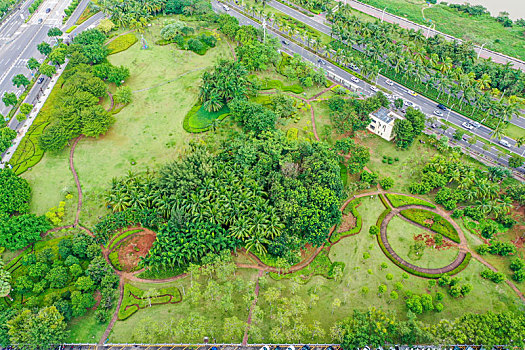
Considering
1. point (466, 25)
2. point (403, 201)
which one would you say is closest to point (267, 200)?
point (403, 201)

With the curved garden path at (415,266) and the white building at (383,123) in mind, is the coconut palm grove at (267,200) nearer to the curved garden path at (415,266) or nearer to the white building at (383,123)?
the curved garden path at (415,266)

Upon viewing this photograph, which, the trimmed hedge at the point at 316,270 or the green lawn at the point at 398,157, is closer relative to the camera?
the trimmed hedge at the point at 316,270

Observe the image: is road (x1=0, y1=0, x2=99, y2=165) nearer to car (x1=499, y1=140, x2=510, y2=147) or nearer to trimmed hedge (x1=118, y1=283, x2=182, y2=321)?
trimmed hedge (x1=118, y1=283, x2=182, y2=321)

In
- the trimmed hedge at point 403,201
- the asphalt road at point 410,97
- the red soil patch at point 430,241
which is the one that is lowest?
the red soil patch at point 430,241

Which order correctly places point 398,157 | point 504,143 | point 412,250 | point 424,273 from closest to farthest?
point 424,273 < point 412,250 < point 398,157 < point 504,143

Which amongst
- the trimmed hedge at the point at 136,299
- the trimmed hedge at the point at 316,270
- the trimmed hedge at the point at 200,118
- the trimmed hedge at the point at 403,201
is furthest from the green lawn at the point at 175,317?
the trimmed hedge at the point at 200,118

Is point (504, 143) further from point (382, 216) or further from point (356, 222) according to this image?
point (356, 222)

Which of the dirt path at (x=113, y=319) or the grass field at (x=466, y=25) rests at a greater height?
the grass field at (x=466, y=25)
